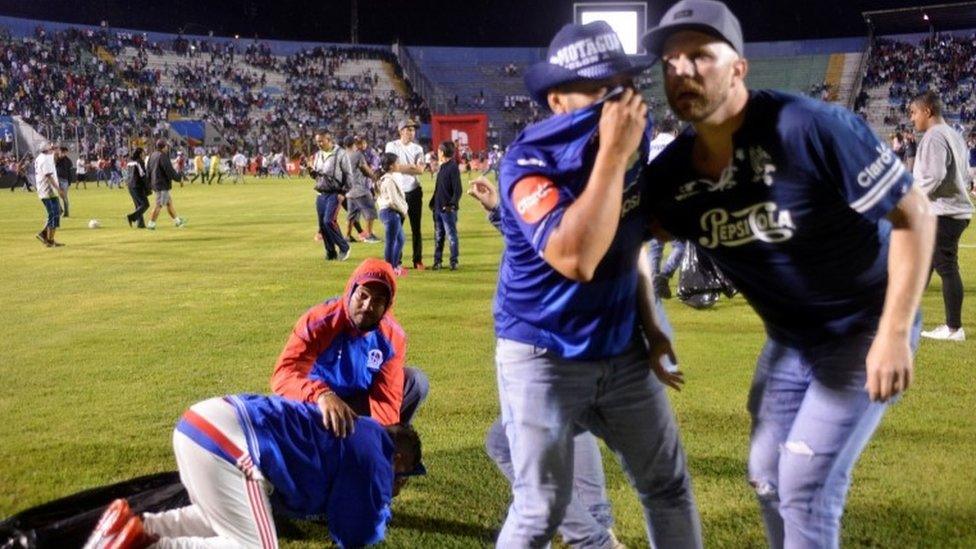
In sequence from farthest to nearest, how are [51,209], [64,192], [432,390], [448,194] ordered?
1. [64,192]
2. [51,209]
3. [448,194]
4. [432,390]

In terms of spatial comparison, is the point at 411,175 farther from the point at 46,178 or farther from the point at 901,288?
the point at 901,288

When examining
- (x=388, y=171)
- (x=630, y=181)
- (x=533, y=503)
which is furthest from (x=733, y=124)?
(x=388, y=171)

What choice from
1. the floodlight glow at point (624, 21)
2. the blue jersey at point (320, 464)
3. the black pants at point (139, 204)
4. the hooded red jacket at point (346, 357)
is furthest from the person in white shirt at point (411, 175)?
the floodlight glow at point (624, 21)

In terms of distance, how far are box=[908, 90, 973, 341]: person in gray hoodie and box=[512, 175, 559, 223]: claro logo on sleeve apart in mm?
5988

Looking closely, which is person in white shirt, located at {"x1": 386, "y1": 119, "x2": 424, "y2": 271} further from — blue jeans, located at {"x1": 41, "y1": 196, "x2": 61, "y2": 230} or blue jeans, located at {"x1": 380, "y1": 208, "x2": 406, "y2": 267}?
blue jeans, located at {"x1": 41, "y1": 196, "x2": 61, "y2": 230}

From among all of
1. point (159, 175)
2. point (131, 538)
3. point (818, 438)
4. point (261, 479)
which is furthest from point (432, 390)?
point (159, 175)

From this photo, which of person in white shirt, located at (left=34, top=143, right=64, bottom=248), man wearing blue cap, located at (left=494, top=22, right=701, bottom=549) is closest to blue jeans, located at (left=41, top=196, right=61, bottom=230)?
person in white shirt, located at (left=34, top=143, right=64, bottom=248)

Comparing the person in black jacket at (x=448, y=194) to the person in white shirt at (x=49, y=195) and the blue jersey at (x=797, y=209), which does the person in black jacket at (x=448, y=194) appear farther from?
the blue jersey at (x=797, y=209)

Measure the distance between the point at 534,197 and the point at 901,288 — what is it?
42.3 inches

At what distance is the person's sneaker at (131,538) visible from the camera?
3.13 metres

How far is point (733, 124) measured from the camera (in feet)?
8.36

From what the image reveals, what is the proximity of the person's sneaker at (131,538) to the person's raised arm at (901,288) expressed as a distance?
8.43ft

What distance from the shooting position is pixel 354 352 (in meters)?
4.13

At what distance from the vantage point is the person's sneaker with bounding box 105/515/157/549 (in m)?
3.13
